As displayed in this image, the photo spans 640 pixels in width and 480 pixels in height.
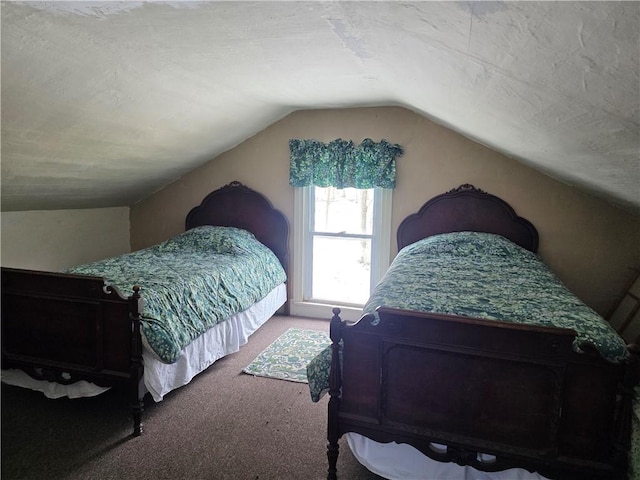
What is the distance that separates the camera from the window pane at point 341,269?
3951mm

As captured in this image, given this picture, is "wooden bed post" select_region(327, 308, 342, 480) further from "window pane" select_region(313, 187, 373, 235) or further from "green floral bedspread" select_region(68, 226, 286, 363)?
"window pane" select_region(313, 187, 373, 235)

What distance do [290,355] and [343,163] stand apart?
1845 mm

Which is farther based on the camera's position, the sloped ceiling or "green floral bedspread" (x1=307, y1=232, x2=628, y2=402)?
"green floral bedspread" (x1=307, y1=232, x2=628, y2=402)

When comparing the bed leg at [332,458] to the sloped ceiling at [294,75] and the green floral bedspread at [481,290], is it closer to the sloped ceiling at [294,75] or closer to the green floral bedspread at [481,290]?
the green floral bedspread at [481,290]

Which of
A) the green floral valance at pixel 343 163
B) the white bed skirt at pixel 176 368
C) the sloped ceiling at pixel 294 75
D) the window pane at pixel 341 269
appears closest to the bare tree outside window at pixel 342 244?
the window pane at pixel 341 269

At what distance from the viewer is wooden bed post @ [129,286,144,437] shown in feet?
6.61

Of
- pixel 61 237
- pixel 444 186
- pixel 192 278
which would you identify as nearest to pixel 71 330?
pixel 192 278

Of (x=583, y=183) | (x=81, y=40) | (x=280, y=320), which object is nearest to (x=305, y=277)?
(x=280, y=320)

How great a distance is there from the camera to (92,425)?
6.96ft

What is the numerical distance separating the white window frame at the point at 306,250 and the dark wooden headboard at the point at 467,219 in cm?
19

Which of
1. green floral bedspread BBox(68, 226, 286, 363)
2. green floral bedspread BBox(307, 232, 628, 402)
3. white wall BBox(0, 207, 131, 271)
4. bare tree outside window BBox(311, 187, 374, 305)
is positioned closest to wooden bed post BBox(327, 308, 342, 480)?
green floral bedspread BBox(307, 232, 628, 402)

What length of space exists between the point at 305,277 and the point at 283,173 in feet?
3.67

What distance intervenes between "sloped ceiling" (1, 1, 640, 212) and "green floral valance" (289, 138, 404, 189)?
451 millimetres

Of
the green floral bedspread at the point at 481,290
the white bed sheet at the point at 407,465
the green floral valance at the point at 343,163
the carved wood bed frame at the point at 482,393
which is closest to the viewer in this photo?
→ the carved wood bed frame at the point at 482,393
